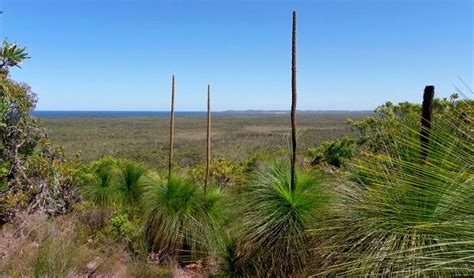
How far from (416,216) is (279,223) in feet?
4.97

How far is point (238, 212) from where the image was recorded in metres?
3.93

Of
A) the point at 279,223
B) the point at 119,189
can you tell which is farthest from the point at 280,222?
the point at 119,189

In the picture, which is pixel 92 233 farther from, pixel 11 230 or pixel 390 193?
pixel 390 193

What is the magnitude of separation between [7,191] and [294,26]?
12.7 ft

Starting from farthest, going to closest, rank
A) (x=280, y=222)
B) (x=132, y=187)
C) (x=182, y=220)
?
(x=132, y=187) < (x=182, y=220) < (x=280, y=222)

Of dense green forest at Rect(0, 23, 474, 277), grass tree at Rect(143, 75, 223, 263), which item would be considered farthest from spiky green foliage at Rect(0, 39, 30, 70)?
grass tree at Rect(143, 75, 223, 263)

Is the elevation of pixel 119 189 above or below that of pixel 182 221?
above

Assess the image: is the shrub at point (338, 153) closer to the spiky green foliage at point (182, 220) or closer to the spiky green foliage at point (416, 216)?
the spiky green foliage at point (182, 220)

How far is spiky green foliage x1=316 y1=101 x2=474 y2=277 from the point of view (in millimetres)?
1607

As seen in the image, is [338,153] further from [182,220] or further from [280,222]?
[280,222]

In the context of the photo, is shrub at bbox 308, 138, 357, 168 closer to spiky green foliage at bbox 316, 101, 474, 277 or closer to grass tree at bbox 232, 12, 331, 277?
grass tree at bbox 232, 12, 331, 277

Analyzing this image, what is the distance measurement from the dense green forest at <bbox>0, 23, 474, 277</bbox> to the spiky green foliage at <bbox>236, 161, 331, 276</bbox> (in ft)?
0.04

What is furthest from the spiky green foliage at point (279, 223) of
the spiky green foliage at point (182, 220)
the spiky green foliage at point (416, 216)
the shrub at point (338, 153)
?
the shrub at point (338, 153)

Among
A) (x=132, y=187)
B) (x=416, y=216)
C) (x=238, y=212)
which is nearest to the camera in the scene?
(x=416, y=216)
